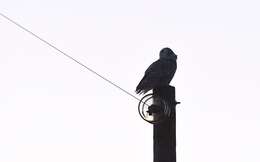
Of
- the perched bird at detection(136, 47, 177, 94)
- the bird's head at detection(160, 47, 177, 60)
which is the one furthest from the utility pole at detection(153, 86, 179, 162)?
the bird's head at detection(160, 47, 177, 60)

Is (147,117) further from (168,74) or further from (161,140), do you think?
(168,74)

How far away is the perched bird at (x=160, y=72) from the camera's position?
9844 mm

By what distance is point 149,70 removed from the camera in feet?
37.0

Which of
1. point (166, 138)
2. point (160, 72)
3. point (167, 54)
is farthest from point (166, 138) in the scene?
point (167, 54)

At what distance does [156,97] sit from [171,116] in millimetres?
294

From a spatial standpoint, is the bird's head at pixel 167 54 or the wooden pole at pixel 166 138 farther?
the bird's head at pixel 167 54

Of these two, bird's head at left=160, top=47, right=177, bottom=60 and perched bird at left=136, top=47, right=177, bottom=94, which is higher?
bird's head at left=160, top=47, right=177, bottom=60

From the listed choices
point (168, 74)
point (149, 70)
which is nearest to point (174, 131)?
point (168, 74)

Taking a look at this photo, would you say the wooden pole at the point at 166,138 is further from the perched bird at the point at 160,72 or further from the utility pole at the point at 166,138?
the perched bird at the point at 160,72

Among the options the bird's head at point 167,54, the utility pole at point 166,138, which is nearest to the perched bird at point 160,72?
the bird's head at point 167,54

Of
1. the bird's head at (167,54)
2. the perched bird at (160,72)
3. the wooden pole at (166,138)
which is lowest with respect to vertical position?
the wooden pole at (166,138)

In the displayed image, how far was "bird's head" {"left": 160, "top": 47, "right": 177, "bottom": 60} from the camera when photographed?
12426 millimetres

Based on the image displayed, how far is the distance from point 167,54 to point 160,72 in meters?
2.46

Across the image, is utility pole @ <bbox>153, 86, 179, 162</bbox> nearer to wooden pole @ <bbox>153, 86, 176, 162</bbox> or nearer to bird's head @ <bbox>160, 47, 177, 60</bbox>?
wooden pole @ <bbox>153, 86, 176, 162</bbox>
